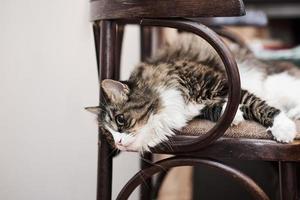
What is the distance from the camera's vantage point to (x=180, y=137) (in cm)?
94

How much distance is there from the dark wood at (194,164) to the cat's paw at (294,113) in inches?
11.0

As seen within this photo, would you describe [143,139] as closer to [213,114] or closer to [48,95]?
[213,114]

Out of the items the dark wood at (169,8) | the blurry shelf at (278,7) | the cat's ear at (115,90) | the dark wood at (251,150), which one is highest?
the blurry shelf at (278,7)

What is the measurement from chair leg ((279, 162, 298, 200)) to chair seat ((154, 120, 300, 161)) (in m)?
0.03

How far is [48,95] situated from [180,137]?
1.28 ft

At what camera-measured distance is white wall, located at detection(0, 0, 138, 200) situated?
994 millimetres

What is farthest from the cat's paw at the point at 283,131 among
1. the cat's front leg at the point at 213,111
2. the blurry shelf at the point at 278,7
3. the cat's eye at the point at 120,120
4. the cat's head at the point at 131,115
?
the blurry shelf at the point at 278,7

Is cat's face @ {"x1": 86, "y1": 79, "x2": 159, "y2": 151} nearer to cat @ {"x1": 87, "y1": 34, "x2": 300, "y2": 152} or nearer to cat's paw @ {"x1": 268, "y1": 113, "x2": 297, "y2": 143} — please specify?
cat @ {"x1": 87, "y1": 34, "x2": 300, "y2": 152}

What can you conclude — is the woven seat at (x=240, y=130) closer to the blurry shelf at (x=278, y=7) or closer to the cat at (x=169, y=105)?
the cat at (x=169, y=105)

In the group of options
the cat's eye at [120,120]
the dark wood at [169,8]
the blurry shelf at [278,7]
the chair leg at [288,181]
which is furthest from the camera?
the blurry shelf at [278,7]

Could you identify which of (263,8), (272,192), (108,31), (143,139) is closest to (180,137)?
(143,139)

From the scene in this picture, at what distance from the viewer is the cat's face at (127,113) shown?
3.20ft

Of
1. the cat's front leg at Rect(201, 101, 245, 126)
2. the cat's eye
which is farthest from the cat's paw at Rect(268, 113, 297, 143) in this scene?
the cat's eye

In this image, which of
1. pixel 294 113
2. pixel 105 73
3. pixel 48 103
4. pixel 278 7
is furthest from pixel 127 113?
pixel 278 7
